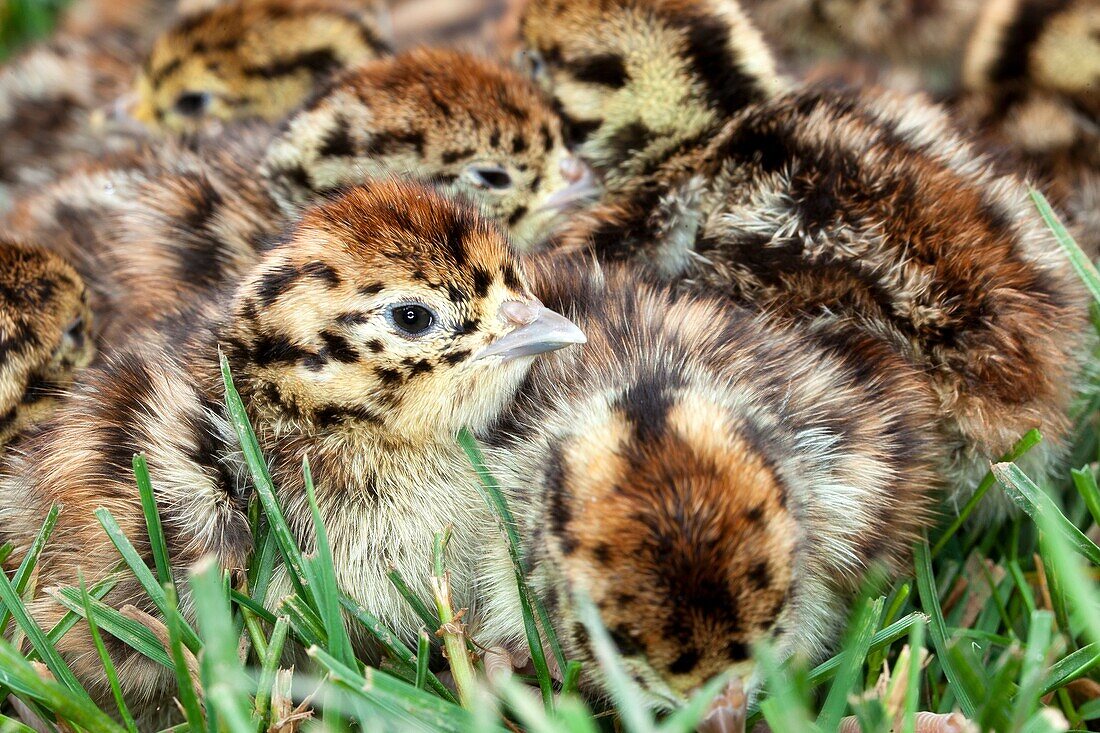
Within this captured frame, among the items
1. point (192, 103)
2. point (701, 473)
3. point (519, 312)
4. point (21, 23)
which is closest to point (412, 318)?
point (519, 312)

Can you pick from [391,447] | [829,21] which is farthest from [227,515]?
[829,21]

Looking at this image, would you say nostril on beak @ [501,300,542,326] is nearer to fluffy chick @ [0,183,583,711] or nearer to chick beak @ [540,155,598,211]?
fluffy chick @ [0,183,583,711]

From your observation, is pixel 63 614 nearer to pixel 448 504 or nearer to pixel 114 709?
pixel 114 709

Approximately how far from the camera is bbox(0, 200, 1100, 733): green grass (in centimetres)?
166

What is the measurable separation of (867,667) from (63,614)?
1.44 m

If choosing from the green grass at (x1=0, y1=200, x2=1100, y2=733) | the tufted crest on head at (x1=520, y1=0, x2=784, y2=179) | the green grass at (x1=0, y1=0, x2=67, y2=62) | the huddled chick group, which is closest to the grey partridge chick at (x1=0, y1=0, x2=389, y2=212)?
the huddled chick group

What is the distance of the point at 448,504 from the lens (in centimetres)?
212

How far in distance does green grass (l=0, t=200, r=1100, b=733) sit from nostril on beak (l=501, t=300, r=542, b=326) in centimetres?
23

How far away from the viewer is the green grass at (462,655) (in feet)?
5.44

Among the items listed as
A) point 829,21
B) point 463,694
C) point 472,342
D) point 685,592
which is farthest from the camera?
point 829,21

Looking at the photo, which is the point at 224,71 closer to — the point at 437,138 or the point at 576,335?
the point at 437,138

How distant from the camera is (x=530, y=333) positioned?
200 centimetres

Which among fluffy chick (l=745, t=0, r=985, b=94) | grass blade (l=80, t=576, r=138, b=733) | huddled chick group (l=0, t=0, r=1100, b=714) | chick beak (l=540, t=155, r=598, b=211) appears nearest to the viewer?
huddled chick group (l=0, t=0, r=1100, b=714)

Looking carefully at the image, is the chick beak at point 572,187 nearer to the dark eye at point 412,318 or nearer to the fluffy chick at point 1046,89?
the dark eye at point 412,318
